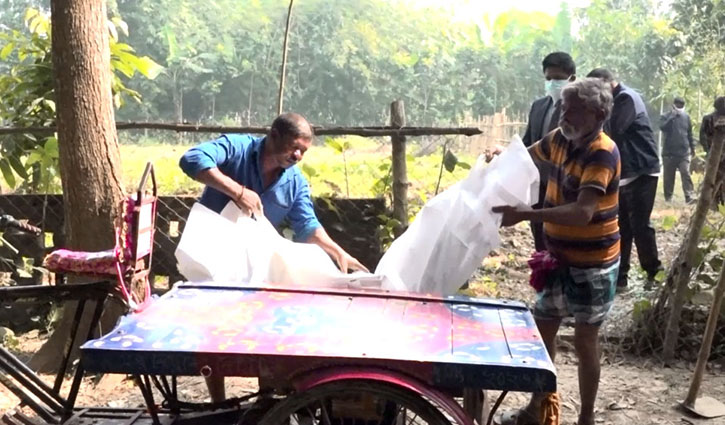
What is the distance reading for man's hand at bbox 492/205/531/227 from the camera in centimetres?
265

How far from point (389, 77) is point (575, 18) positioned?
4.27 m

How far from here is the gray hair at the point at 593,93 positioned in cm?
256

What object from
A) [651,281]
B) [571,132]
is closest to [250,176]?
[571,132]

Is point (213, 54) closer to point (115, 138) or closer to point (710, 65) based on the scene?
point (710, 65)

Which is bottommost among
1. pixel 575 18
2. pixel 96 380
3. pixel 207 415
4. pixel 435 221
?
pixel 96 380

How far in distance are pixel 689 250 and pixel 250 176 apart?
241 centimetres

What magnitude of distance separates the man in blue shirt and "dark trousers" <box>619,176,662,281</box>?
2.58 m

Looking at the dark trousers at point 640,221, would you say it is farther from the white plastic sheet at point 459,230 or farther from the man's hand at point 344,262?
the man's hand at point 344,262

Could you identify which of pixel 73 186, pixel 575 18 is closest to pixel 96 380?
pixel 73 186

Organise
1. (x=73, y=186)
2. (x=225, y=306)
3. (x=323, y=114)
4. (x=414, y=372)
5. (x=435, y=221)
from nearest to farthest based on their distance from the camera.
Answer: (x=414, y=372) < (x=225, y=306) < (x=435, y=221) < (x=73, y=186) < (x=323, y=114)

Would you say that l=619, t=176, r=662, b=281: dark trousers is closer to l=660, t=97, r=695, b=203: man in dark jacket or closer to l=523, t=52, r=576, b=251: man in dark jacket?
l=523, t=52, r=576, b=251: man in dark jacket

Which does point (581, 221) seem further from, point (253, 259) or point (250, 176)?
point (250, 176)

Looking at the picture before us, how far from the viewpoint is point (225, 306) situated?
89.9 inches

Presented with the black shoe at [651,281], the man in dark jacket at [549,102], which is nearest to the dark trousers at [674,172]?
the black shoe at [651,281]
